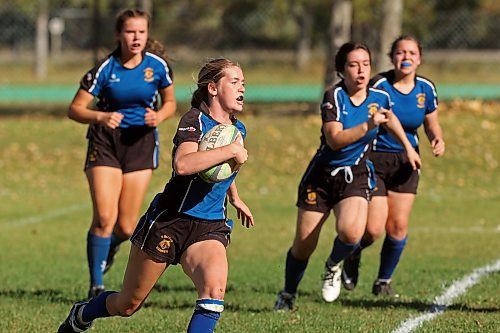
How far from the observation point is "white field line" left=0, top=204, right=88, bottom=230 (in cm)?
1469

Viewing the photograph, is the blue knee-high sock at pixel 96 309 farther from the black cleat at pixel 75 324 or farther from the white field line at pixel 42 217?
the white field line at pixel 42 217

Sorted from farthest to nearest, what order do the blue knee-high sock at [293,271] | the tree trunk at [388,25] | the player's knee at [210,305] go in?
the tree trunk at [388,25] → the blue knee-high sock at [293,271] → the player's knee at [210,305]

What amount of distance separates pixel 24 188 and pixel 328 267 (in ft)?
34.7

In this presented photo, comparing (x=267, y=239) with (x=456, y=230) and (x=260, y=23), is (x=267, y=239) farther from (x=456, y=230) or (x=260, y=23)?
(x=260, y=23)

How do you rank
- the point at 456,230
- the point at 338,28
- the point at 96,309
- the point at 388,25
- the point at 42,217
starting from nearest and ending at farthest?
1. the point at 96,309
2. the point at 456,230
3. the point at 42,217
4. the point at 388,25
5. the point at 338,28

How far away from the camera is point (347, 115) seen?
8273 mm

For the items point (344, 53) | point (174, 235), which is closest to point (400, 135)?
point (344, 53)

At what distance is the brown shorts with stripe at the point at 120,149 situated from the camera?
922 cm

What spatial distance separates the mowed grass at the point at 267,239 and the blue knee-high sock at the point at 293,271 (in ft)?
0.75

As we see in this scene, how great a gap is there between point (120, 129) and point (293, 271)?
1898mm

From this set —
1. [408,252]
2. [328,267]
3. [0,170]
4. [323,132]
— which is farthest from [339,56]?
[0,170]

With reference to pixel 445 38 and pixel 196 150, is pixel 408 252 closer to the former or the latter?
pixel 196 150

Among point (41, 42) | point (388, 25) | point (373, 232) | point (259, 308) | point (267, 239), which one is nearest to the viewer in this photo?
point (259, 308)

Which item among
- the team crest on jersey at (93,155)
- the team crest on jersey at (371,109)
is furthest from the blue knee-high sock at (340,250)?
the team crest on jersey at (93,155)
